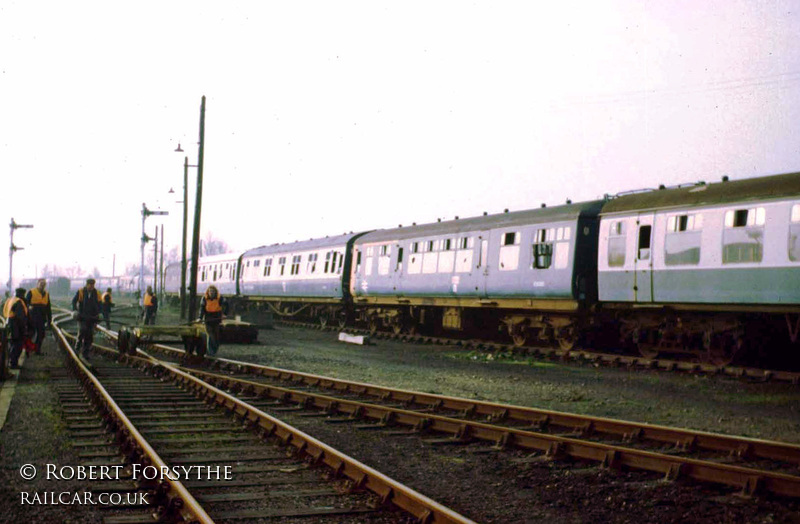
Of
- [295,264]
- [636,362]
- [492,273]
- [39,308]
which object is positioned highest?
[295,264]

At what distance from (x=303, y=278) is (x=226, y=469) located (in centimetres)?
2552

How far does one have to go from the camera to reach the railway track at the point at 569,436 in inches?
250

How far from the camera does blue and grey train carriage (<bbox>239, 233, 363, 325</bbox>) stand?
28.8 m

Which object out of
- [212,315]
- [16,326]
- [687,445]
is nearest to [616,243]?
[212,315]

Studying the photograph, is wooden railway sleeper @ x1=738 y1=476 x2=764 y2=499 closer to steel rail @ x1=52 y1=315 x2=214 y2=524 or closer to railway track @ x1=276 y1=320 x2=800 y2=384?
steel rail @ x1=52 y1=315 x2=214 y2=524

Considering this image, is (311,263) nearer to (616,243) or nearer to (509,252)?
(509,252)

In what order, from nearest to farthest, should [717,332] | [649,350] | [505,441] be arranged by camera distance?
[505,441]
[717,332]
[649,350]

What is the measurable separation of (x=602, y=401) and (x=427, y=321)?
13005 millimetres

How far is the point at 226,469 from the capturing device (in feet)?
21.8

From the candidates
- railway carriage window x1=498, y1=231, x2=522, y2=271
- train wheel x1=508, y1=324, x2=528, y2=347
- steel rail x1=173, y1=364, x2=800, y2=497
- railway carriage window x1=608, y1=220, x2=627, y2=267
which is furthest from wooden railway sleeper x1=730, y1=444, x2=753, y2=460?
train wheel x1=508, y1=324, x2=528, y2=347

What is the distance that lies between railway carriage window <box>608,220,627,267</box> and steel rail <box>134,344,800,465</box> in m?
7.23

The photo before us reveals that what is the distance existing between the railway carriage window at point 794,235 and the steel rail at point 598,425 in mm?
6185

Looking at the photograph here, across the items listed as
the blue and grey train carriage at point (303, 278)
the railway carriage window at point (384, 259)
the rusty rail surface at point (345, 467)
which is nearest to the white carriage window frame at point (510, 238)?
the railway carriage window at point (384, 259)

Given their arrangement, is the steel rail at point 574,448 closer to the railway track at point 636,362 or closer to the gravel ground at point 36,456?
the gravel ground at point 36,456
